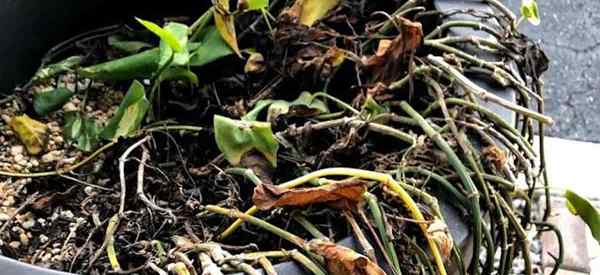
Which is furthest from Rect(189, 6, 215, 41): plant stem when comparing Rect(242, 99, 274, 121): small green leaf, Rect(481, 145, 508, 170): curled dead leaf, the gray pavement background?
the gray pavement background

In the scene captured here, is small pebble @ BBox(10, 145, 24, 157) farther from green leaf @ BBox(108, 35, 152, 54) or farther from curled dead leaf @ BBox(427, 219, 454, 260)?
curled dead leaf @ BBox(427, 219, 454, 260)

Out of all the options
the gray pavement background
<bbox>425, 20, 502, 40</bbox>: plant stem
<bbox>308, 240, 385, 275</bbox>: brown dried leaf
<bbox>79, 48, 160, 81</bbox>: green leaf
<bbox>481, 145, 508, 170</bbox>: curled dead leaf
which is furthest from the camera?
the gray pavement background

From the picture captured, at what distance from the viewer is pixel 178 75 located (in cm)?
95

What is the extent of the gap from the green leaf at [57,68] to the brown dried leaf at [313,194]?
1.39 feet

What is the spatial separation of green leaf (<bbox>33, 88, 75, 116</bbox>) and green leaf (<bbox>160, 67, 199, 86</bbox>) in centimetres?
14

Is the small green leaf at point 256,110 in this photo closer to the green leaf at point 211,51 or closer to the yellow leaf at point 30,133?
the green leaf at point 211,51

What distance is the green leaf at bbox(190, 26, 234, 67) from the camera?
0.96 metres

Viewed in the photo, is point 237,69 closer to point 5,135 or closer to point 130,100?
point 130,100

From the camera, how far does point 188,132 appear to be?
3.11 feet

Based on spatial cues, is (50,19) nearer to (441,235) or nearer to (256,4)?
(256,4)

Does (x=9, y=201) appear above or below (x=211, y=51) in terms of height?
below

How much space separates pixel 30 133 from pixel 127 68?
13 cm

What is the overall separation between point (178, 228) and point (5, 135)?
1.03 ft

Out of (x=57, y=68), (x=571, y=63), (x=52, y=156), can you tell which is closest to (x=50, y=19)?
(x=57, y=68)
